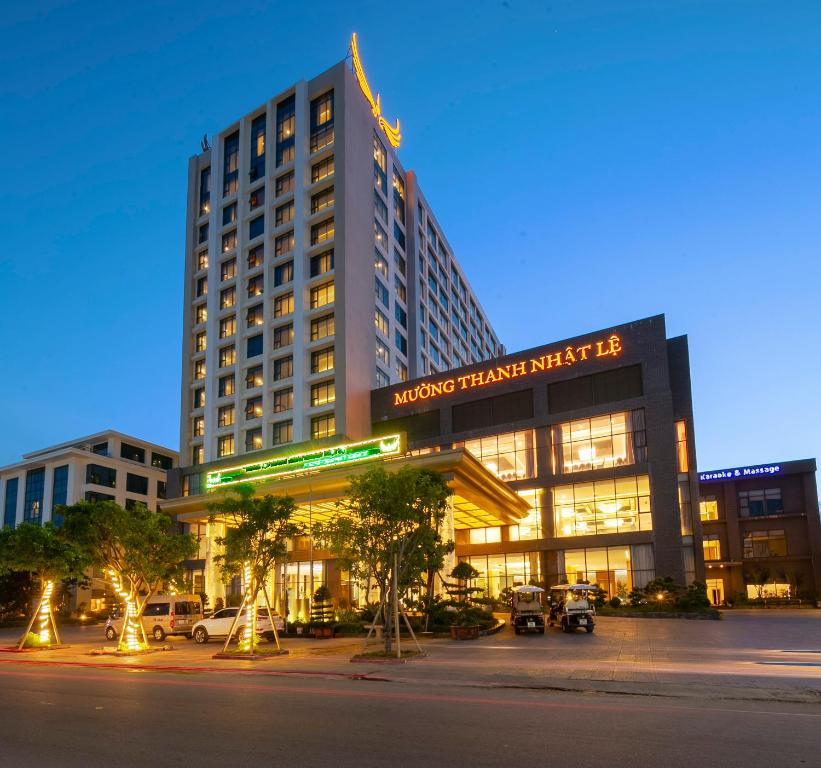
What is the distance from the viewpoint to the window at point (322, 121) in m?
76.2

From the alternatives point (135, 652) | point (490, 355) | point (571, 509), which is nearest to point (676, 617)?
point (571, 509)

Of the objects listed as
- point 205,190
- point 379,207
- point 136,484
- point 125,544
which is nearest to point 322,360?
point 379,207

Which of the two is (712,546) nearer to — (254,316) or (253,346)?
(253,346)

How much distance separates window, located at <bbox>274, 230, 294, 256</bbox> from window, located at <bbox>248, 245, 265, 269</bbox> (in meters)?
1.79

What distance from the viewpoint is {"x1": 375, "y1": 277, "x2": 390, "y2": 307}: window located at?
77562 millimetres

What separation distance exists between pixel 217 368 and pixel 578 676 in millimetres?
67081

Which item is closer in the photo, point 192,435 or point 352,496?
point 352,496

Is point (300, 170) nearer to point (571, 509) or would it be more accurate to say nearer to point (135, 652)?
point (571, 509)

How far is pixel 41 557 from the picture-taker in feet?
116

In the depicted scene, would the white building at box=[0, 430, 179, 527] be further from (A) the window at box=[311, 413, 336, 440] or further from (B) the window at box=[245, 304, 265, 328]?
(A) the window at box=[311, 413, 336, 440]

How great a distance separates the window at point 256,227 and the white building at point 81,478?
1542 inches

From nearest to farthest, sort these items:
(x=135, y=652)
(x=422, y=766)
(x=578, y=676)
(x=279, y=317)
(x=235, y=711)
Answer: (x=422, y=766) → (x=235, y=711) → (x=578, y=676) → (x=135, y=652) → (x=279, y=317)

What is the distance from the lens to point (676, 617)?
45031mm

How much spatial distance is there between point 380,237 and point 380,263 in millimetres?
3266
